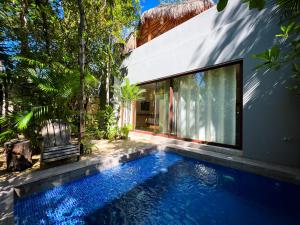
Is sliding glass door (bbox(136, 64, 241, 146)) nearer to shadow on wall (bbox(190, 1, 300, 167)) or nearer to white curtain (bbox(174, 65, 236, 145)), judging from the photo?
white curtain (bbox(174, 65, 236, 145))

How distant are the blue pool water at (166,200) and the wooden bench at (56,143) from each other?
2.57 feet

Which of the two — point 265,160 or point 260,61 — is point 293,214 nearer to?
point 265,160

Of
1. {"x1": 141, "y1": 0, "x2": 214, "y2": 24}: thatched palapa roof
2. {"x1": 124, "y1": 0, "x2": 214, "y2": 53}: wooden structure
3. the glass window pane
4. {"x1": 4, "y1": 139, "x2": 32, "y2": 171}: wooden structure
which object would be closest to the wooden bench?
{"x1": 4, "y1": 139, "x2": 32, "y2": 171}: wooden structure

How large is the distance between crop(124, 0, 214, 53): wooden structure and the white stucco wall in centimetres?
279

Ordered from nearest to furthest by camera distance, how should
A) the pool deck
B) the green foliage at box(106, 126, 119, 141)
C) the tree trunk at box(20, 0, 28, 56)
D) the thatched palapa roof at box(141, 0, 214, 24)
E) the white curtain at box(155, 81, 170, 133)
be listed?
the pool deck → the tree trunk at box(20, 0, 28, 56) → the green foliage at box(106, 126, 119, 141) → the white curtain at box(155, 81, 170, 133) → the thatched palapa roof at box(141, 0, 214, 24)

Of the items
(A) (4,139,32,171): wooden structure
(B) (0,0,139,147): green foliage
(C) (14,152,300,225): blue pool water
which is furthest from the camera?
(B) (0,0,139,147): green foliage

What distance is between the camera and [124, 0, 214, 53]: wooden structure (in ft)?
28.6

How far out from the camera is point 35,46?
7.53 meters

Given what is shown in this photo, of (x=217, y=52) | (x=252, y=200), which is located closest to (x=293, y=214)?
(x=252, y=200)

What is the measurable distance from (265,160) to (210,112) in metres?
2.13

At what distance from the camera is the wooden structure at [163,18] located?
870cm

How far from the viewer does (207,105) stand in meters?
5.97

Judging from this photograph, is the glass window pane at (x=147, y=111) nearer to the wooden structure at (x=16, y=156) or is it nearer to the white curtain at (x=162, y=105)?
the white curtain at (x=162, y=105)

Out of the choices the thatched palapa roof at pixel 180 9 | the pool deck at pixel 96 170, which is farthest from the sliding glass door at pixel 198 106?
the thatched palapa roof at pixel 180 9
